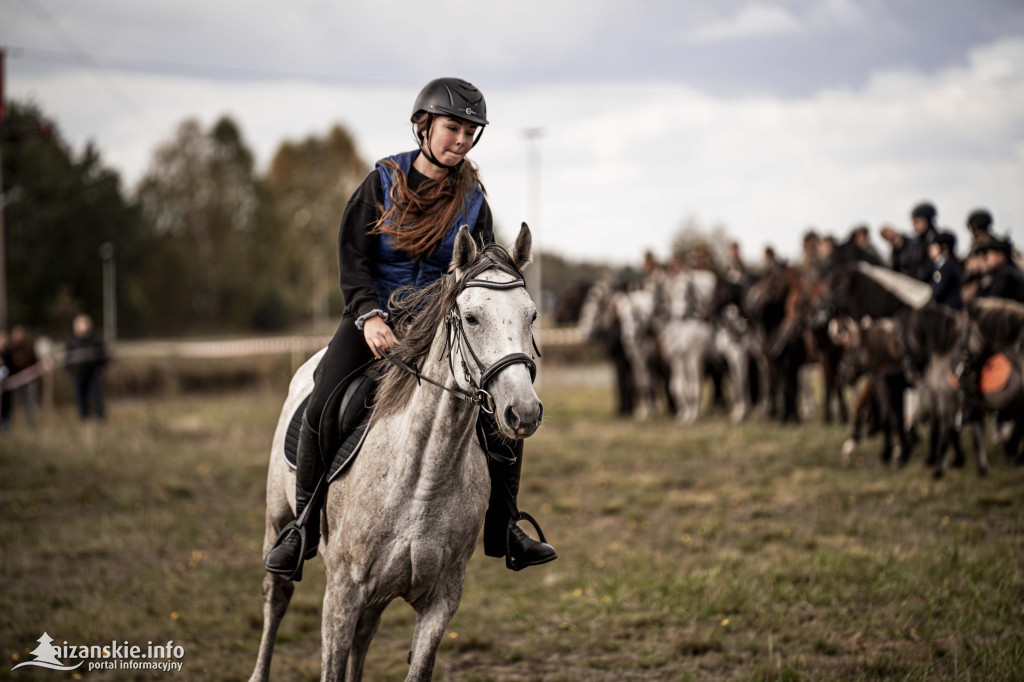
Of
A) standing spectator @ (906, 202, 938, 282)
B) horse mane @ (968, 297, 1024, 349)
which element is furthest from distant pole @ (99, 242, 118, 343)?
horse mane @ (968, 297, 1024, 349)

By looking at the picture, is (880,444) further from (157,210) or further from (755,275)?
(157,210)

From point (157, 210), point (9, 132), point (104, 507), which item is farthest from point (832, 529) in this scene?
point (157, 210)

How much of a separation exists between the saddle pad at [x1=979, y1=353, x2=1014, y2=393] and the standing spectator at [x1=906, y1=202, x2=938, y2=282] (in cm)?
191

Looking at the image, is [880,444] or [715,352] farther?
[715,352]

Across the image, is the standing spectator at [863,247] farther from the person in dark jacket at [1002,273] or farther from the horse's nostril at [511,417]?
the horse's nostril at [511,417]

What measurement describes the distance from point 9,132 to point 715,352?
1616cm

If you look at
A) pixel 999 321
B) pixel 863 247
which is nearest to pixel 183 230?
pixel 863 247

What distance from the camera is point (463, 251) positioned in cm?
317

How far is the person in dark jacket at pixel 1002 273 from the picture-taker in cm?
921

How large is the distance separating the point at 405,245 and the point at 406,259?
14cm

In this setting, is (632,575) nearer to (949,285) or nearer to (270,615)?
(270,615)

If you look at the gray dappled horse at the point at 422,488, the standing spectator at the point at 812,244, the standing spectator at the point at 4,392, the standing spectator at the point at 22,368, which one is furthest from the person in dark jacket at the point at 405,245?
the standing spectator at the point at 22,368

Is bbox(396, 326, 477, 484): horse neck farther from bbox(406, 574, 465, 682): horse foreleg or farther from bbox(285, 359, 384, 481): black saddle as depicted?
bbox(406, 574, 465, 682): horse foreleg

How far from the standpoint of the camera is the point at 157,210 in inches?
1891
